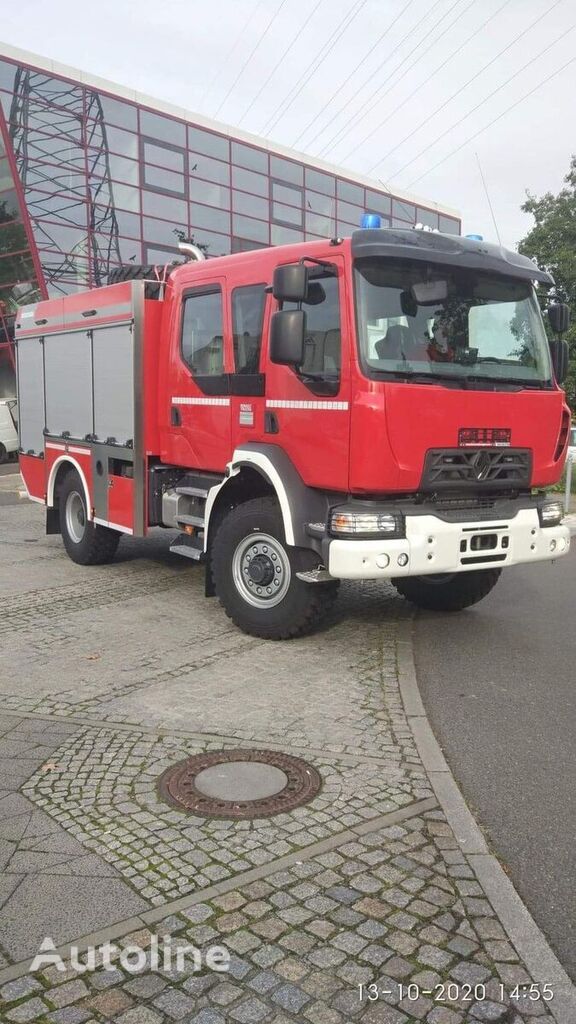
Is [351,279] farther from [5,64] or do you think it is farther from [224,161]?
[224,161]

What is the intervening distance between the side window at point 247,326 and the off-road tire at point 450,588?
2309 millimetres

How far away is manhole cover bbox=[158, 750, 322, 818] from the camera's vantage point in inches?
144

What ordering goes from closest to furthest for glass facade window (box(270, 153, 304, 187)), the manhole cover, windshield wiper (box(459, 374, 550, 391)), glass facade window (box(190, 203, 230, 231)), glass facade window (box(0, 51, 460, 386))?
the manhole cover → windshield wiper (box(459, 374, 550, 391)) → glass facade window (box(0, 51, 460, 386)) → glass facade window (box(190, 203, 230, 231)) → glass facade window (box(270, 153, 304, 187))

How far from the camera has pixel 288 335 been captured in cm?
562

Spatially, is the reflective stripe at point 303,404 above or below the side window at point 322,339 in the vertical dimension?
below

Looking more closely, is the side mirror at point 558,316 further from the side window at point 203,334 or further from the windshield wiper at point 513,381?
the side window at point 203,334

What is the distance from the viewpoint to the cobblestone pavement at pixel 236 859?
252 centimetres

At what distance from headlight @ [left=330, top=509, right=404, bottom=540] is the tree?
19.2 metres

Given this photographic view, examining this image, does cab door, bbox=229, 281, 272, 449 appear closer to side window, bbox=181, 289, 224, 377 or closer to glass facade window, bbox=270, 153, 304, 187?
side window, bbox=181, 289, 224, 377

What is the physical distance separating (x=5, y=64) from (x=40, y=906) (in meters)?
28.7

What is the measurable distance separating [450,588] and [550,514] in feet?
4.40

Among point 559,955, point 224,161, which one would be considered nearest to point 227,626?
point 559,955

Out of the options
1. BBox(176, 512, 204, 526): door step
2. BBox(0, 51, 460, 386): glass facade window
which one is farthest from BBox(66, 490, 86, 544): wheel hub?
BBox(0, 51, 460, 386): glass facade window

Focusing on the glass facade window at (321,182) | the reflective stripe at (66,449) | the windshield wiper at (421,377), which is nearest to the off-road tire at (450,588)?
the windshield wiper at (421,377)
